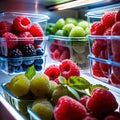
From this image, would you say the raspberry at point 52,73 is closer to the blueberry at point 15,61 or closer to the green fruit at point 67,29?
the blueberry at point 15,61

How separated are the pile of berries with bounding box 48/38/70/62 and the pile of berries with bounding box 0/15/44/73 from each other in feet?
0.43

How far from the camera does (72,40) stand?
1032 millimetres

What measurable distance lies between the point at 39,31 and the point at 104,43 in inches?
13.8

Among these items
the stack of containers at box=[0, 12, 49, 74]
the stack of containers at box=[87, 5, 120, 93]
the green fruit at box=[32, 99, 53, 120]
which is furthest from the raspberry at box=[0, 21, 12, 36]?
the green fruit at box=[32, 99, 53, 120]

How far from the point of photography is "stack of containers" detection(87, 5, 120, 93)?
2.13 feet

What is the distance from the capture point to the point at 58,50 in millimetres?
1144

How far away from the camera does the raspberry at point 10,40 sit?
0.90 metres

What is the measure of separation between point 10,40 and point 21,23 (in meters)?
0.11

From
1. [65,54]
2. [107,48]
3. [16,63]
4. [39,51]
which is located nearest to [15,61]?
[16,63]

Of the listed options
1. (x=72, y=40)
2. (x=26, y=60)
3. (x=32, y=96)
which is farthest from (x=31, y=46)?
(x=32, y=96)

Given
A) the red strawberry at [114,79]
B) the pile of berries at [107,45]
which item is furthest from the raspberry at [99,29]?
the red strawberry at [114,79]

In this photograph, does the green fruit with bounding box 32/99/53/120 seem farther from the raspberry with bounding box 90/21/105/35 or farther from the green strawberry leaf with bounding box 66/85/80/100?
the raspberry with bounding box 90/21/105/35

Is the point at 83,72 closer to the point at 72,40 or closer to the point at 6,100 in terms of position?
the point at 72,40

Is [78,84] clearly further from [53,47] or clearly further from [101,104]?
[53,47]
